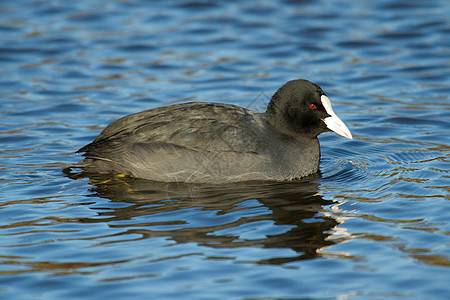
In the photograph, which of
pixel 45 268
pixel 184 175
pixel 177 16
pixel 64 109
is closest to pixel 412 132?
pixel 184 175

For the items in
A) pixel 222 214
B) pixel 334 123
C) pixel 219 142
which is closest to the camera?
pixel 222 214

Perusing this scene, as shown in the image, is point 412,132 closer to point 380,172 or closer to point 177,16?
point 380,172

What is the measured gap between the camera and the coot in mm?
6793

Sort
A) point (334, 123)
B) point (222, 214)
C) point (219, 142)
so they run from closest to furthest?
point (222, 214)
point (219, 142)
point (334, 123)

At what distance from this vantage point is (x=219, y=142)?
678cm

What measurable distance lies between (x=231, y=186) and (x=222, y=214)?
2.67 feet

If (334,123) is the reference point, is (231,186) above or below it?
below

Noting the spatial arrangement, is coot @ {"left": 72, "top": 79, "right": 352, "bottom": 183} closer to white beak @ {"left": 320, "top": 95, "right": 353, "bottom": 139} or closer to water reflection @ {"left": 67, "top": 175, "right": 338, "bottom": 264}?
white beak @ {"left": 320, "top": 95, "right": 353, "bottom": 139}

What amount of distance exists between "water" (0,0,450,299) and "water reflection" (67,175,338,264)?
24mm

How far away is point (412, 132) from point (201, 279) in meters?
4.86

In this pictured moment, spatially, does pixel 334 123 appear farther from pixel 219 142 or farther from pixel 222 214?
pixel 222 214


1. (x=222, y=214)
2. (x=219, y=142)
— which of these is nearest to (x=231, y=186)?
(x=219, y=142)

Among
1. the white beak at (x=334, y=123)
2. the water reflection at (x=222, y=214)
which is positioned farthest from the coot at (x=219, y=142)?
the water reflection at (x=222, y=214)

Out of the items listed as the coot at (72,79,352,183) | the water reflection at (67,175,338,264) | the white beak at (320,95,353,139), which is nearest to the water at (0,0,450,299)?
the water reflection at (67,175,338,264)
